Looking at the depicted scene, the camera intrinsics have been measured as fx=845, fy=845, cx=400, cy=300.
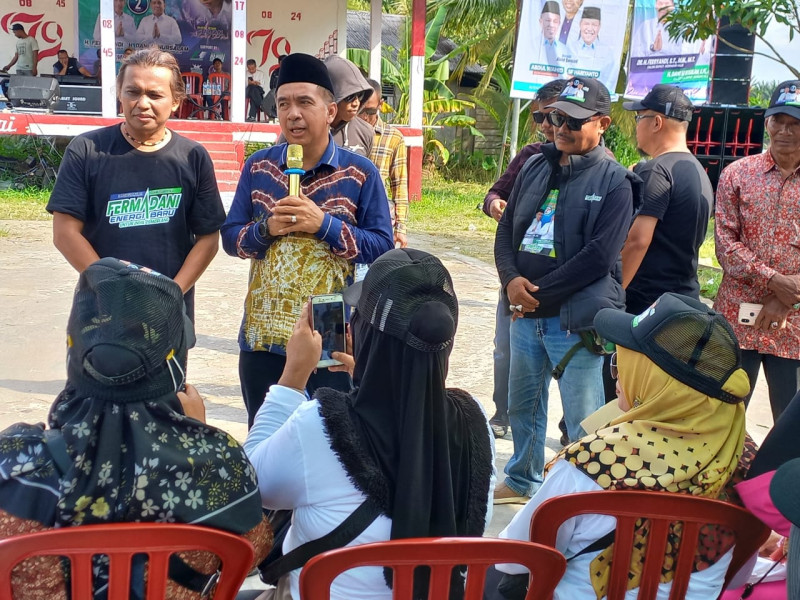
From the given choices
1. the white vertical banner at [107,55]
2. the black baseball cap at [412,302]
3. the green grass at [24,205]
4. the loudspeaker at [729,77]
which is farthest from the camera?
the white vertical banner at [107,55]

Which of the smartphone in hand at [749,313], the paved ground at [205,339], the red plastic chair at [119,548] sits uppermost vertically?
the smartphone in hand at [749,313]

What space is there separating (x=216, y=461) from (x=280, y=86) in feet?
6.04

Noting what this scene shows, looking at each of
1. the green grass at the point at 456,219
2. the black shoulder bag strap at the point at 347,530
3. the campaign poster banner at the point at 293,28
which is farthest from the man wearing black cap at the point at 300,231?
the campaign poster banner at the point at 293,28

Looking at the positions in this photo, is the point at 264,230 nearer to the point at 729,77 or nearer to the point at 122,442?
the point at 122,442

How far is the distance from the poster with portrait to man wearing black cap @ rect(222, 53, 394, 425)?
18655mm

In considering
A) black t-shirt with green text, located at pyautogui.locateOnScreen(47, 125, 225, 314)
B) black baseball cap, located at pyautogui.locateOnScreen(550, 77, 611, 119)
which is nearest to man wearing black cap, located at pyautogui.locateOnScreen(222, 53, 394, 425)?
black t-shirt with green text, located at pyautogui.locateOnScreen(47, 125, 225, 314)

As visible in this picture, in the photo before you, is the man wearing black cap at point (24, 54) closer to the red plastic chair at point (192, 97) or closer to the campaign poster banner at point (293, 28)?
the red plastic chair at point (192, 97)

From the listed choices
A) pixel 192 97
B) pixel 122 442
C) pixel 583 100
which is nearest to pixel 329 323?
pixel 122 442

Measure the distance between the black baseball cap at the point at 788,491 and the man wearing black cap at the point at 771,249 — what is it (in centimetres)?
244

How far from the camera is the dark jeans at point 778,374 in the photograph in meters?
3.95

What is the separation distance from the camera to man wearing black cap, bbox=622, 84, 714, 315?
3.93 meters

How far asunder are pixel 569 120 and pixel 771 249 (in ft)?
3.94

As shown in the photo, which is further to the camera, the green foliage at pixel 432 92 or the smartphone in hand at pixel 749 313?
the green foliage at pixel 432 92

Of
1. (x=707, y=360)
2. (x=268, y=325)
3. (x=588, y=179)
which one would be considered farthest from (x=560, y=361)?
(x=707, y=360)
